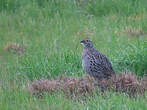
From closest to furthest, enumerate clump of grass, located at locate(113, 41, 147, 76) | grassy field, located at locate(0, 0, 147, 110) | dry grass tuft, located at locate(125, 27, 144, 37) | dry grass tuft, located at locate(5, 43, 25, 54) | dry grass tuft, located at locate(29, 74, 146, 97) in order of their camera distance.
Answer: grassy field, located at locate(0, 0, 147, 110) < dry grass tuft, located at locate(29, 74, 146, 97) < clump of grass, located at locate(113, 41, 147, 76) < dry grass tuft, located at locate(5, 43, 25, 54) < dry grass tuft, located at locate(125, 27, 144, 37)

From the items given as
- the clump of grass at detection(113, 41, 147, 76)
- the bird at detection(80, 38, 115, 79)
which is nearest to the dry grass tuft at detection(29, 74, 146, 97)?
the bird at detection(80, 38, 115, 79)

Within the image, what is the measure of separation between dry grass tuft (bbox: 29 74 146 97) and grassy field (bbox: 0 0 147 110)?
0.28m

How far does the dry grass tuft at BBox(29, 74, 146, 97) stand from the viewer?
22.9 feet

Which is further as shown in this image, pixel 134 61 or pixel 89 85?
pixel 134 61

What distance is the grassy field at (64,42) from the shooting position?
21.1ft

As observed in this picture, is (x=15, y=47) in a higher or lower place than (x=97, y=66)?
lower

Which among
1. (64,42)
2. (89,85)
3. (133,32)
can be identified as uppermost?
(133,32)

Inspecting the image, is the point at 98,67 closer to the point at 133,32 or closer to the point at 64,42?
the point at 64,42

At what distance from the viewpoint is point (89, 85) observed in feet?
23.2

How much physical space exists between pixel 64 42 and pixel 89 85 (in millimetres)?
4096

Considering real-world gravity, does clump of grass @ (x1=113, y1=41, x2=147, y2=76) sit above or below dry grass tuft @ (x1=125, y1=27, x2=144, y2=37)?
below

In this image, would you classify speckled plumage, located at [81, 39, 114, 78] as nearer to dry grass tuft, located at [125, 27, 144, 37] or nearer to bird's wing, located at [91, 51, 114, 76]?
bird's wing, located at [91, 51, 114, 76]

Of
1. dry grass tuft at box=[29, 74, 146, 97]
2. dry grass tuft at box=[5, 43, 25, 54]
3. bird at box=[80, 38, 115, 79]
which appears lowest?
dry grass tuft at box=[29, 74, 146, 97]

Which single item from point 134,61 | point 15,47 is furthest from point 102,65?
point 15,47
